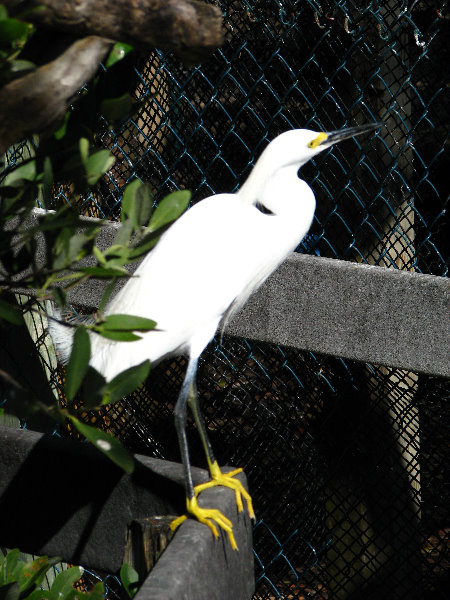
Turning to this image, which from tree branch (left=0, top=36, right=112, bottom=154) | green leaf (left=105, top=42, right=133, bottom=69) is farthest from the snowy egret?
tree branch (left=0, top=36, right=112, bottom=154)

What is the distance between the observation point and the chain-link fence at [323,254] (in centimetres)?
156

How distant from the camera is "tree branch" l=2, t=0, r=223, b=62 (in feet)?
1.77

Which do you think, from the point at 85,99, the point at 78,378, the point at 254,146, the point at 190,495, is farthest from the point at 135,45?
the point at 254,146

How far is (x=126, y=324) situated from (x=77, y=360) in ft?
0.17

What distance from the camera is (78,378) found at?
619 millimetres

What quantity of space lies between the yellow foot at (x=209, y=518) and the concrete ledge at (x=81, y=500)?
0.02 m

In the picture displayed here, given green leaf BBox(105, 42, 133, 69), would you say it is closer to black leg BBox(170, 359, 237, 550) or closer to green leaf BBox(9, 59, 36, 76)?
green leaf BBox(9, 59, 36, 76)

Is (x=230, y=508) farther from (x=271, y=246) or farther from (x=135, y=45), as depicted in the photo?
(x=135, y=45)

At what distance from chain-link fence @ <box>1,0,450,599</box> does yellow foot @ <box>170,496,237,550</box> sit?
49 centimetres

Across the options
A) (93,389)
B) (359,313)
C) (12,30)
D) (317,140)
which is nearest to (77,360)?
(93,389)

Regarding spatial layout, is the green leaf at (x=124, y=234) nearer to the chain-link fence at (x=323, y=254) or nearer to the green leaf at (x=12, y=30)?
the green leaf at (x=12, y=30)

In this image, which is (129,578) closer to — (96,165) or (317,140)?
(96,165)

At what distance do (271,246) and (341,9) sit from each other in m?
0.52

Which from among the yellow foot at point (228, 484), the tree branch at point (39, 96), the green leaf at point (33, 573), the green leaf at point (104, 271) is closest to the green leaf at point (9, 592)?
the green leaf at point (33, 573)
